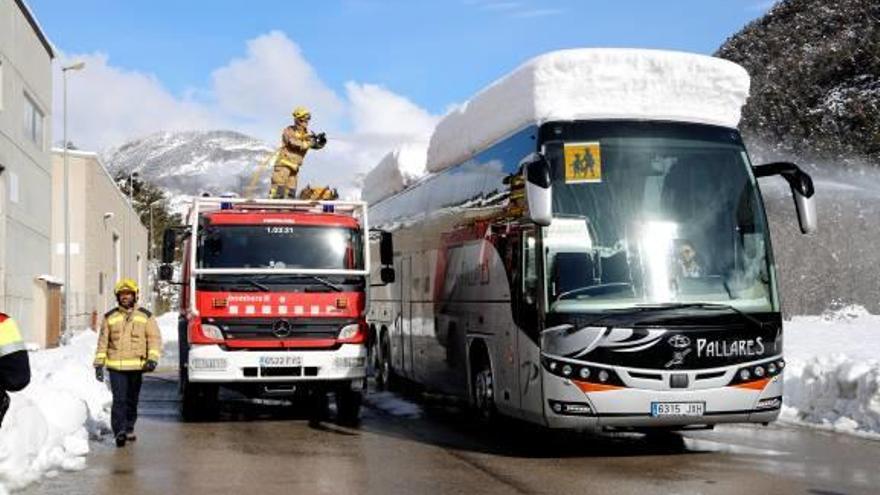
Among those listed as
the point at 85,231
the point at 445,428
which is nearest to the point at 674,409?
the point at 445,428

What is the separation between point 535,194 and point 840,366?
575 cm

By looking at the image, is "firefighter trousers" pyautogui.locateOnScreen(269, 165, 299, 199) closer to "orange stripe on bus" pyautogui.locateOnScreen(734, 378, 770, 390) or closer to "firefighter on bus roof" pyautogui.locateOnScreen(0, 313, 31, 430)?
"orange stripe on bus" pyautogui.locateOnScreen(734, 378, 770, 390)

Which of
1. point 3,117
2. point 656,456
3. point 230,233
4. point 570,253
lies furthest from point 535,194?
point 3,117

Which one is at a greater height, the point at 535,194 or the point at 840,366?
the point at 535,194

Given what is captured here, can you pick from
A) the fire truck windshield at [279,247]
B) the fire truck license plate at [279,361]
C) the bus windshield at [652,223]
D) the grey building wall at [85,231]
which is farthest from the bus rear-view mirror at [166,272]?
the grey building wall at [85,231]

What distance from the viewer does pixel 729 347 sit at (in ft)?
33.3

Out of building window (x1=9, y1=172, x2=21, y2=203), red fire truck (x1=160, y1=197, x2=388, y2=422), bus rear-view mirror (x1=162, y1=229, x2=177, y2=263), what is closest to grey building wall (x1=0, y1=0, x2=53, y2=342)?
building window (x1=9, y1=172, x2=21, y2=203)

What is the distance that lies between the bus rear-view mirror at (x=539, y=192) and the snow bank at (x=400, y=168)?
7.02m

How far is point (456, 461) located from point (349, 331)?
3592mm

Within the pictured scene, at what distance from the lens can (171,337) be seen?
37.7 meters

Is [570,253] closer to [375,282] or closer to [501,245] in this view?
[501,245]

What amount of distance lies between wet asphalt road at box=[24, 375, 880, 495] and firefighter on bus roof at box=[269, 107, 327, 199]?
3.60m

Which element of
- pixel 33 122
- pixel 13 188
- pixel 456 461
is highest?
pixel 33 122

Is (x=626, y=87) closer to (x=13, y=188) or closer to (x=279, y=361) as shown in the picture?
(x=279, y=361)
